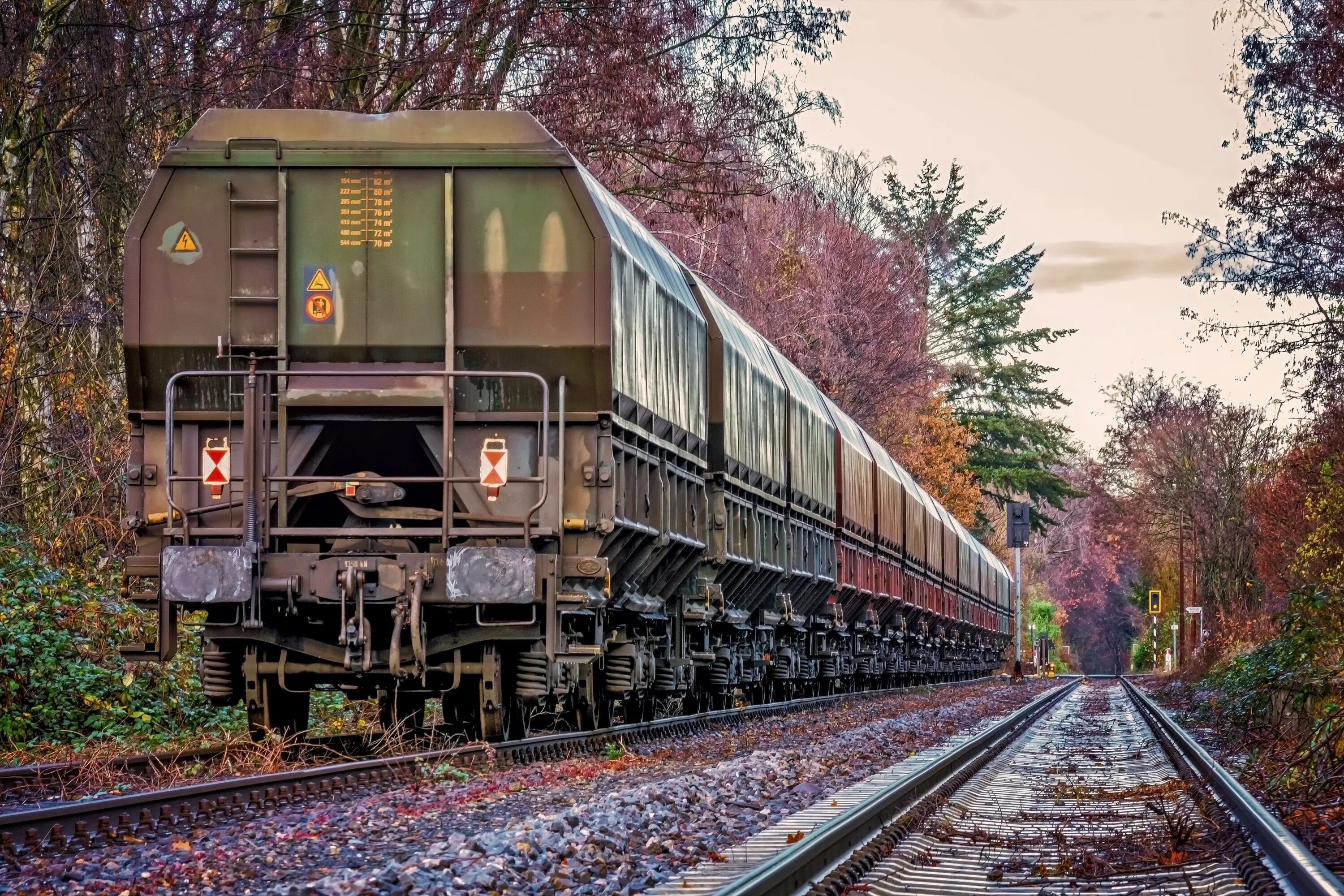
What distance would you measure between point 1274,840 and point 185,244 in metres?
7.55

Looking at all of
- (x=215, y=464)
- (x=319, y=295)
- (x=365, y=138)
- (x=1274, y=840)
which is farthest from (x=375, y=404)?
(x=1274, y=840)

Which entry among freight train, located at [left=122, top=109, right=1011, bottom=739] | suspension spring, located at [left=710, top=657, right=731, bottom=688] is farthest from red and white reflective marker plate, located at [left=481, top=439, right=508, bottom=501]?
suspension spring, located at [left=710, top=657, right=731, bottom=688]

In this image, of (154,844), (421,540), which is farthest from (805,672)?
(154,844)

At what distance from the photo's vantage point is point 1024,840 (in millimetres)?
8117

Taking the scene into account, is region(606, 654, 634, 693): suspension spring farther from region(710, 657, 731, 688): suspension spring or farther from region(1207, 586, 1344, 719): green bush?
region(1207, 586, 1344, 719): green bush

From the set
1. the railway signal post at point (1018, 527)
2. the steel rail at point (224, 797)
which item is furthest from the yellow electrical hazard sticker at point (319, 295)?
the railway signal post at point (1018, 527)

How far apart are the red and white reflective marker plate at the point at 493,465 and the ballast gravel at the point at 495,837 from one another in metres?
1.80

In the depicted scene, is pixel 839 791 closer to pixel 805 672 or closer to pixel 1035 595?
pixel 805 672

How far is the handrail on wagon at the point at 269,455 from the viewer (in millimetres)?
10758

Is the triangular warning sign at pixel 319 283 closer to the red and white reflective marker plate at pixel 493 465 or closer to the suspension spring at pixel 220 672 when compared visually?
the red and white reflective marker plate at pixel 493 465

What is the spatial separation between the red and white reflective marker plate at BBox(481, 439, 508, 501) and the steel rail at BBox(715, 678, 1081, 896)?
124 inches

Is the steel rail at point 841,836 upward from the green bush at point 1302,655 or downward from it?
downward

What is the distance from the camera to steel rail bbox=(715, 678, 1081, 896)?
598 centimetres

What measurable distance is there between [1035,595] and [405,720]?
3453 inches
